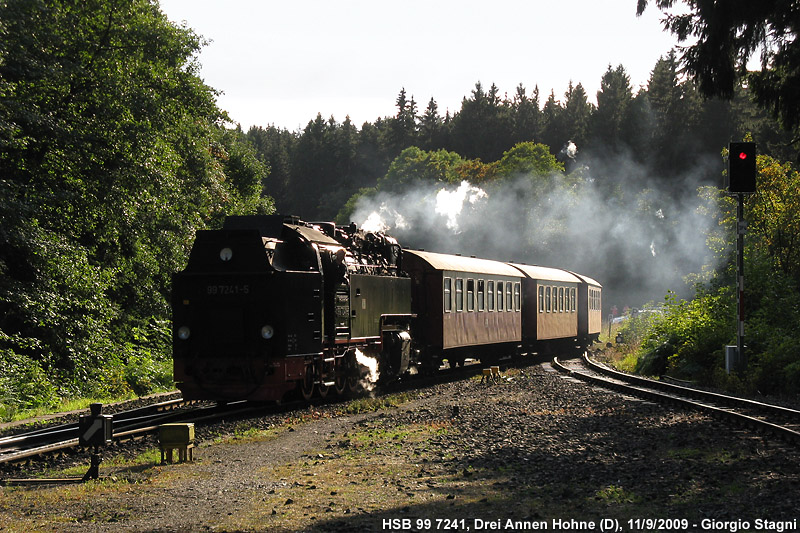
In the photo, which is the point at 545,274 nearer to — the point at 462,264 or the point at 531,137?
the point at 462,264

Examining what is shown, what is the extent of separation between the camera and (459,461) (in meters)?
10.8

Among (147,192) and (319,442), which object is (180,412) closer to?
(319,442)

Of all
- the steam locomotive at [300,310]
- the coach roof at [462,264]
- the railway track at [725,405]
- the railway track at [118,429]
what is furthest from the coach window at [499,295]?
the railway track at [118,429]

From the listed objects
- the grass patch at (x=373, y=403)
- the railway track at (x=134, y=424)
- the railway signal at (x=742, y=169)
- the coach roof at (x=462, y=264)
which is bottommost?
the grass patch at (x=373, y=403)

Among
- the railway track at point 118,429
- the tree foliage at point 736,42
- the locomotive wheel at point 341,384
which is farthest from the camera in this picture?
the locomotive wheel at point 341,384

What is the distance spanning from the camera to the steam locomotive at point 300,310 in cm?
1540

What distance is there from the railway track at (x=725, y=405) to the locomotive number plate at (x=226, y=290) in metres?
8.18

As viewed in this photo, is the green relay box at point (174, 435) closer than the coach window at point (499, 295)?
Yes

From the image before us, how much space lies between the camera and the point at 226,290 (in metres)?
Answer: 15.7

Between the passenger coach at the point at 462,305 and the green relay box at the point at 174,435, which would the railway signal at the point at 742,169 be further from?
the green relay box at the point at 174,435

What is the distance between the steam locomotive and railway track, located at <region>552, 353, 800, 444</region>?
5042 mm

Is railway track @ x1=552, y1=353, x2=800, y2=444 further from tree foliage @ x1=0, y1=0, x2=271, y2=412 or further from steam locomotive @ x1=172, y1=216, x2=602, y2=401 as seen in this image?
tree foliage @ x1=0, y1=0, x2=271, y2=412

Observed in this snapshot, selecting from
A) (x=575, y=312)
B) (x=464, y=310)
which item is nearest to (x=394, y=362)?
(x=464, y=310)

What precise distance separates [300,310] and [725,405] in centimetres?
793
